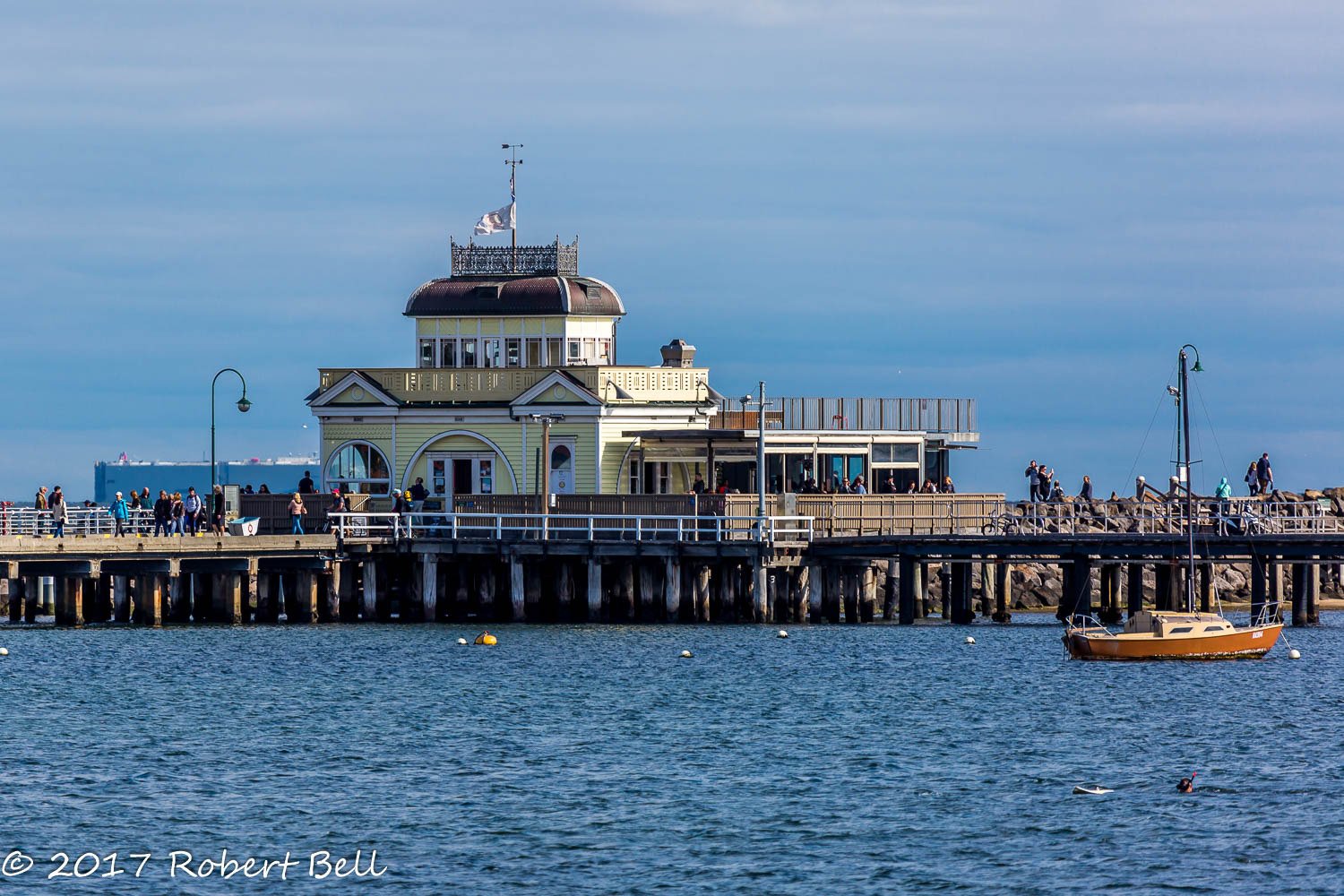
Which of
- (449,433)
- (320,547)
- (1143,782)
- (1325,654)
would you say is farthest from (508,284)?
(1143,782)

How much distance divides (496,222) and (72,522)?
55.4 feet

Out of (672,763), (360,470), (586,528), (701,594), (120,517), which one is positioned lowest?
(672,763)

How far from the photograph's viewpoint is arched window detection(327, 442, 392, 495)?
→ 213ft

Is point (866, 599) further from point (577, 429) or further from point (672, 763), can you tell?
point (672, 763)

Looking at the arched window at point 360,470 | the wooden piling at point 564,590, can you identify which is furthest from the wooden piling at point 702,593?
the arched window at point 360,470

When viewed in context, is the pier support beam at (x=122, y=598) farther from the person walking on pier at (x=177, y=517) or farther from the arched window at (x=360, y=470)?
the arched window at (x=360, y=470)

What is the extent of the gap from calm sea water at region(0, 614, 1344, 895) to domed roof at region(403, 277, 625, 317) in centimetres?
1365

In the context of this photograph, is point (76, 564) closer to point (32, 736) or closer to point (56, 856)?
point (32, 736)

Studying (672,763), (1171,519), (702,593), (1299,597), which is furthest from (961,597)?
(672,763)

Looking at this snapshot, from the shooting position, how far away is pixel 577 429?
2484 inches

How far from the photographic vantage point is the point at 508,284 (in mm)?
68250

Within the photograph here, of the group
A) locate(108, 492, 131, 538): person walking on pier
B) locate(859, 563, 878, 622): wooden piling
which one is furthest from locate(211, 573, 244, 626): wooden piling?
locate(859, 563, 878, 622): wooden piling

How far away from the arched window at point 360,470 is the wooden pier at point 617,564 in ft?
10.5

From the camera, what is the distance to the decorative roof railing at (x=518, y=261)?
69.7m
